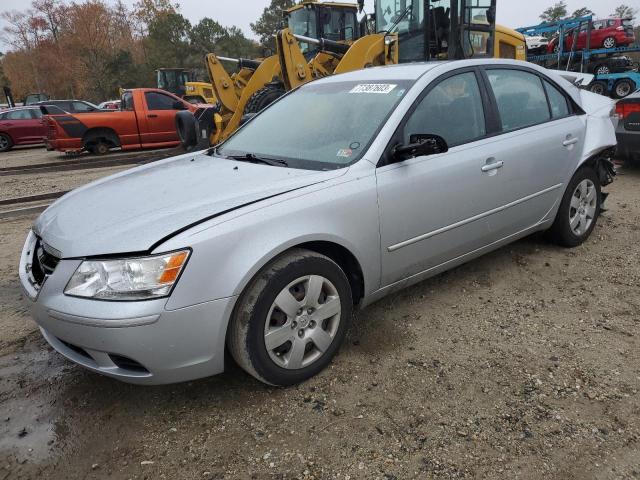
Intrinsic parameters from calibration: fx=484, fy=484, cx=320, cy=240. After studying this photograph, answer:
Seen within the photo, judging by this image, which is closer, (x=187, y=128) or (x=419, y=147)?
(x=419, y=147)

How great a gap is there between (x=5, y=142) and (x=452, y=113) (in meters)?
17.4

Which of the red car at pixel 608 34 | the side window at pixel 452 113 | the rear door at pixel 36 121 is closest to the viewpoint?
the side window at pixel 452 113

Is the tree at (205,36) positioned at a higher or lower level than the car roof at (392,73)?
higher

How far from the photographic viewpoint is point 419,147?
8.85 feet

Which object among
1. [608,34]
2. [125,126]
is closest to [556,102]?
[125,126]

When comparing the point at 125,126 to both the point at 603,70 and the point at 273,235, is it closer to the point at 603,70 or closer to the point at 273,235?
the point at 273,235

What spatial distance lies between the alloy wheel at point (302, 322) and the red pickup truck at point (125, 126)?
1105 cm

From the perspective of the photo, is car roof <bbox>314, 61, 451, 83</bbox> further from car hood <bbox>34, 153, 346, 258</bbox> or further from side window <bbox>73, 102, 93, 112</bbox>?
side window <bbox>73, 102, 93, 112</bbox>

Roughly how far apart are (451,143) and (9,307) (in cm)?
341

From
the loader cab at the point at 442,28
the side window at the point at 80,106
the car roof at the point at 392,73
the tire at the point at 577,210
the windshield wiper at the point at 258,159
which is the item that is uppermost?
the loader cab at the point at 442,28

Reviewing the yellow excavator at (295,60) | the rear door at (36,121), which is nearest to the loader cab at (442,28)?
the yellow excavator at (295,60)

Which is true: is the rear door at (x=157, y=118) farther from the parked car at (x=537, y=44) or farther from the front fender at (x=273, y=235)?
the parked car at (x=537, y=44)

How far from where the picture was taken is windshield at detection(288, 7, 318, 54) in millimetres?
10898

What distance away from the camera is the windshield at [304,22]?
10.9m
